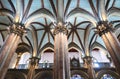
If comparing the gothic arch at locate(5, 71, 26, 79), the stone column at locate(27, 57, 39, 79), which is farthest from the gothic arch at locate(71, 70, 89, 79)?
the gothic arch at locate(5, 71, 26, 79)

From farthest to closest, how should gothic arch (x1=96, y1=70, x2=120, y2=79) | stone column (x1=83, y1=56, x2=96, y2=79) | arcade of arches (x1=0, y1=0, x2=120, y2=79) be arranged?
gothic arch (x1=96, y1=70, x2=120, y2=79), stone column (x1=83, y1=56, x2=96, y2=79), arcade of arches (x1=0, y1=0, x2=120, y2=79)

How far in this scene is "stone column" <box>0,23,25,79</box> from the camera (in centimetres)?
871

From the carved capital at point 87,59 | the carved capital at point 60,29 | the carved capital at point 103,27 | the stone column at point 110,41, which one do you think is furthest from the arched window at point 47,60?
the stone column at point 110,41

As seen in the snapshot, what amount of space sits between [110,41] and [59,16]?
438cm

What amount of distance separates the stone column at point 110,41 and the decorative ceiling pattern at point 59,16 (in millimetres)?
1029

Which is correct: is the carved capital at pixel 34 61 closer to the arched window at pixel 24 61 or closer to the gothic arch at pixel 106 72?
the arched window at pixel 24 61

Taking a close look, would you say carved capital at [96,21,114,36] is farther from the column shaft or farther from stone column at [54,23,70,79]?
the column shaft

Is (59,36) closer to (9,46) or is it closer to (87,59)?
(9,46)

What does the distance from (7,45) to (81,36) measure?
937 cm

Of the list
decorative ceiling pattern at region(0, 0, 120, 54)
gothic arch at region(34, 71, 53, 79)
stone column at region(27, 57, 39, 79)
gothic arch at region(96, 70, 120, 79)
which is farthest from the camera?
gothic arch at region(34, 71, 53, 79)

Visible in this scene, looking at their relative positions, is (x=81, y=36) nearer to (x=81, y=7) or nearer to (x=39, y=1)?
(x=81, y=7)

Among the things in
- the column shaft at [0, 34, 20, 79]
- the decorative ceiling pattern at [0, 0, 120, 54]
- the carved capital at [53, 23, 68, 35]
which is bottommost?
the column shaft at [0, 34, 20, 79]

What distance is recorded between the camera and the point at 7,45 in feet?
31.7

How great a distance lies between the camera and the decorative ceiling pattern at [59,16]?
499 inches
